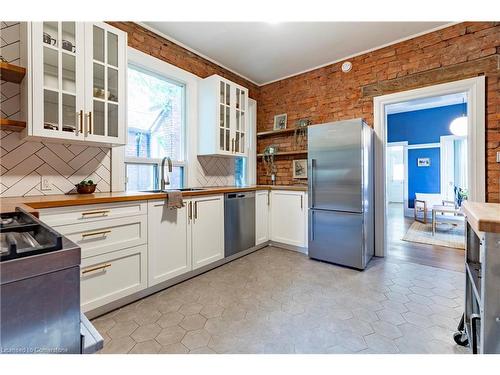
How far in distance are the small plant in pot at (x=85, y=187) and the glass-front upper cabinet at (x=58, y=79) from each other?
406 mm

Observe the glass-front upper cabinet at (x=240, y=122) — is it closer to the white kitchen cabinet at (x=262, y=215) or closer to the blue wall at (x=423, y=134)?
the white kitchen cabinet at (x=262, y=215)

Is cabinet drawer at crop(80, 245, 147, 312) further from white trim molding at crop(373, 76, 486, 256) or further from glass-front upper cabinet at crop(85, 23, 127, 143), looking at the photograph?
white trim molding at crop(373, 76, 486, 256)

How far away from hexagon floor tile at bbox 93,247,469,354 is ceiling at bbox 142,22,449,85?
2.79 m

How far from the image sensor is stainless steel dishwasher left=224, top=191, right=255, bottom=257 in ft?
9.47

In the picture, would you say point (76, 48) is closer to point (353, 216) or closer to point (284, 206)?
point (284, 206)

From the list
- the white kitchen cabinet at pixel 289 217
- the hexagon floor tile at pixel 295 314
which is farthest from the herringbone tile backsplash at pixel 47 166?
the white kitchen cabinet at pixel 289 217

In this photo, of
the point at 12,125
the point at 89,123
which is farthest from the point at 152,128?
the point at 12,125

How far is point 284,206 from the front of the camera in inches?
135

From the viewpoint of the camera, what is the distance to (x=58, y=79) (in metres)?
1.82

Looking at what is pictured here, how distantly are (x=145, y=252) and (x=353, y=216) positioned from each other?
220 cm

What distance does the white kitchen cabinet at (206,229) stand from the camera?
8.13ft

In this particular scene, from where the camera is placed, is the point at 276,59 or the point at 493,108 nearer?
the point at 493,108

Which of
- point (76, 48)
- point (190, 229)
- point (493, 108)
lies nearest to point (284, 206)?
point (190, 229)

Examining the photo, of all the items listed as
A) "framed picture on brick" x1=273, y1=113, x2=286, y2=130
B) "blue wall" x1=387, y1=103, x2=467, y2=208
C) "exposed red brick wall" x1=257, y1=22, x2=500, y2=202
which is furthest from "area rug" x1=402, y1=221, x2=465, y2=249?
"framed picture on brick" x1=273, y1=113, x2=286, y2=130
